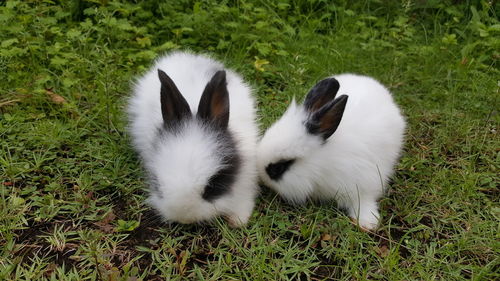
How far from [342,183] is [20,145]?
8.62ft

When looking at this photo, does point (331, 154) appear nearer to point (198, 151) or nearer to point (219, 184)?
point (219, 184)

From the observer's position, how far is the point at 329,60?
17.4ft

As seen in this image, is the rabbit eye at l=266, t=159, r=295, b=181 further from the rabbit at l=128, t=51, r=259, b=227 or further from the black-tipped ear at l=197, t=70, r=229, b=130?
the black-tipped ear at l=197, t=70, r=229, b=130

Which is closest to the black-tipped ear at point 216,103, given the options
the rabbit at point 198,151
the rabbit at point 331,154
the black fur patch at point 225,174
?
the rabbit at point 198,151

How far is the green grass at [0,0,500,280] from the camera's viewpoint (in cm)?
324

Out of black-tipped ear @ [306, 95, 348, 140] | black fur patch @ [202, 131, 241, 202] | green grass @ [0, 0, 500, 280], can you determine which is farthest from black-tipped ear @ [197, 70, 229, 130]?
green grass @ [0, 0, 500, 280]

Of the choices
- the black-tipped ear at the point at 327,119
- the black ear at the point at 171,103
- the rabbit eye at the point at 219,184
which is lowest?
the rabbit eye at the point at 219,184

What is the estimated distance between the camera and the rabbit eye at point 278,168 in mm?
3504

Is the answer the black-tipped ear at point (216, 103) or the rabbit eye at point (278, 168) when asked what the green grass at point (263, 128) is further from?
the black-tipped ear at point (216, 103)

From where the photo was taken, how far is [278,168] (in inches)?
140

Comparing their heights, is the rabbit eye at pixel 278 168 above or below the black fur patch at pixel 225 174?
below

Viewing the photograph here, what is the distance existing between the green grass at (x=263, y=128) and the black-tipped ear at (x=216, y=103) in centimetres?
76

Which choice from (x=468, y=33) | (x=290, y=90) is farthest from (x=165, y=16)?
(x=468, y=33)

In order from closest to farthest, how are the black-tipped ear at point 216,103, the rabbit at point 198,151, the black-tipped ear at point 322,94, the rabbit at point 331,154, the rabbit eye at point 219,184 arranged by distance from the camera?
the rabbit at point 198,151
the rabbit eye at point 219,184
the black-tipped ear at point 216,103
the rabbit at point 331,154
the black-tipped ear at point 322,94
